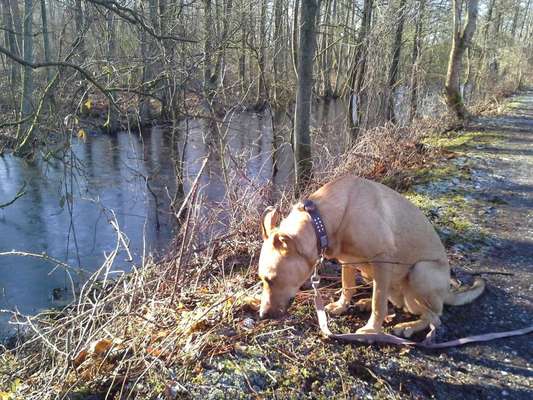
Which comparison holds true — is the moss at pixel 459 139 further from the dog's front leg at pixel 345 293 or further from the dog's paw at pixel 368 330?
the dog's paw at pixel 368 330

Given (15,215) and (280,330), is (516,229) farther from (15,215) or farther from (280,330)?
(15,215)

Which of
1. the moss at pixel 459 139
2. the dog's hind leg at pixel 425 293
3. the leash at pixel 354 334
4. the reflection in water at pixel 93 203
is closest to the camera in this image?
the leash at pixel 354 334

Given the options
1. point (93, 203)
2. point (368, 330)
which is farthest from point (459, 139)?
point (368, 330)

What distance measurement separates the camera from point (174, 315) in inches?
147

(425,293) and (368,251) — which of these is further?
(425,293)

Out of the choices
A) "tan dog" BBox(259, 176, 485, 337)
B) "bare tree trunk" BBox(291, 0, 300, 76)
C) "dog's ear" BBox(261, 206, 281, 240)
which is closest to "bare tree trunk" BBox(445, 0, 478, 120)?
"bare tree trunk" BBox(291, 0, 300, 76)

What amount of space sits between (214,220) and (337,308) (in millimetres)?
2492

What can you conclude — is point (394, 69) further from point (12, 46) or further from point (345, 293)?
point (12, 46)

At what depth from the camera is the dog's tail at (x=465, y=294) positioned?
3909 mm

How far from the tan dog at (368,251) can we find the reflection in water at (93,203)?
6.73 ft

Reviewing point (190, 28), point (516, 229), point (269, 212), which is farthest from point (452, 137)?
point (269, 212)

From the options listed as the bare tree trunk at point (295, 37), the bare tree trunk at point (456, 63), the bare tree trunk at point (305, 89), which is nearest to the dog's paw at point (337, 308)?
the bare tree trunk at point (305, 89)

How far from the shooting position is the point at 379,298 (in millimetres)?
3434

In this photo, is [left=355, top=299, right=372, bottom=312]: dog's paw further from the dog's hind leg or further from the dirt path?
the dirt path
